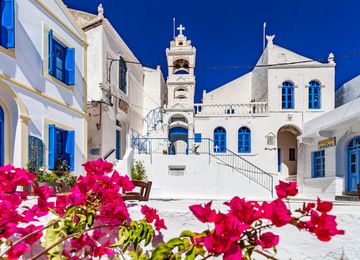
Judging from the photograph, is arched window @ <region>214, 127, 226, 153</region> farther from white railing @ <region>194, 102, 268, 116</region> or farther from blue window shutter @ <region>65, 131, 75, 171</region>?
blue window shutter @ <region>65, 131, 75, 171</region>

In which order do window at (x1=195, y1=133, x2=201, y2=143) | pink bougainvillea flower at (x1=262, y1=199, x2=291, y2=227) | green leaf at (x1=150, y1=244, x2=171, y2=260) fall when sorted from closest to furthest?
pink bougainvillea flower at (x1=262, y1=199, x2=291, y2=227) < green leaf at (x1=150, y1=244, x2=171, y2=260) < window at (x1=195, y1=133, x2=201, y2=143)

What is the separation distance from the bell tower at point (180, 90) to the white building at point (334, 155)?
21.8ft

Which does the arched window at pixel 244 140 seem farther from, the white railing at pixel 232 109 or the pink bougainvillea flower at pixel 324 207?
the pink bougainvillea flower at pixel 324 207

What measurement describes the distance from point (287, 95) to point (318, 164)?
4.53 metres

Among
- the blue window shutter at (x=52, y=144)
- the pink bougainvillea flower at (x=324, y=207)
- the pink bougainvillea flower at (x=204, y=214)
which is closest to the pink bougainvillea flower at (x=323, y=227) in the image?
the pink bougainvillea flower at (x=324, y=207)

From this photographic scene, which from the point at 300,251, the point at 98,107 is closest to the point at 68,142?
the point at 98,107

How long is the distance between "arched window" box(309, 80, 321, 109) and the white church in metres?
0.06

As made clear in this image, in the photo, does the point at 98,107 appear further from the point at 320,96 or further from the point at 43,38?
the point at 320,96

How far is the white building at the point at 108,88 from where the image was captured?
33.9ft

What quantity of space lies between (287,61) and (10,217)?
1630 cm

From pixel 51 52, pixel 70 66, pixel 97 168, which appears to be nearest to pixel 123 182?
pixel 97 168

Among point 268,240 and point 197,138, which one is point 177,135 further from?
point 268,240

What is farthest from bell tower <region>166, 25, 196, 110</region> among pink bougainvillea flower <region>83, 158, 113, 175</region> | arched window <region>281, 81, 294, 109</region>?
pink bougainvillea flower <region>83, 158, 113, 175</region>

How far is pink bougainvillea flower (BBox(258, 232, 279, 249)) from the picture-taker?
3.18 ft
